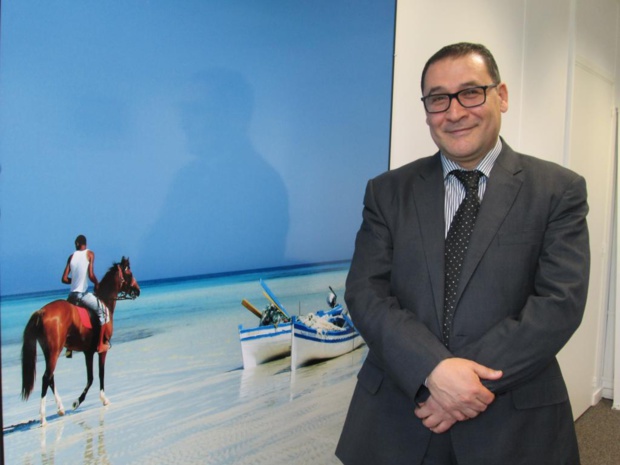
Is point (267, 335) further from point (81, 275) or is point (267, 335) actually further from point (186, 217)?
point (81, 275)

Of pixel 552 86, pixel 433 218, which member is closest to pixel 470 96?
pixel 433 218

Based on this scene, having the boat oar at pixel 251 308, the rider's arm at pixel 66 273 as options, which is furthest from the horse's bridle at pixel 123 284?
the boat oar at pixel 251 308

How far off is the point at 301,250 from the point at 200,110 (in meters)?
0.62

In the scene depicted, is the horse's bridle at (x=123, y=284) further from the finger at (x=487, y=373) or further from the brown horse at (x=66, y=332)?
the finger at (x=487, y=373)

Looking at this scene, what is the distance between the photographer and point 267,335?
1.85 m

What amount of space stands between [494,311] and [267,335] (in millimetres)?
772

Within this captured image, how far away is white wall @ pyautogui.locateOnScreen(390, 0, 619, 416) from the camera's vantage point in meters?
2.39

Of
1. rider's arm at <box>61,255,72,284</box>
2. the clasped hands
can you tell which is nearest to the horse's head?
rider's arm at <box>61,255,72,284</box>

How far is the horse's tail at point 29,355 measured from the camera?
1.27 metres

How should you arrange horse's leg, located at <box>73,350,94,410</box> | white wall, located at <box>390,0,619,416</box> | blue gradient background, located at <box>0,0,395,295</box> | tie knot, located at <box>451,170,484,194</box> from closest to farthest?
blue gradient background, located at <box>0,0,395,295</box>, horse's leg, located at <box>73,350,94,410</box>, tie knot, located at <box>451,170,484,194</box>, white wall, located at <box>390,0,619,416</box>

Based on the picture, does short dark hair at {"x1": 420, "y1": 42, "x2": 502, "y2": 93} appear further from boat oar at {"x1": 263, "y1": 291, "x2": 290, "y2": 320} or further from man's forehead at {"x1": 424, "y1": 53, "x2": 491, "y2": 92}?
boat oar at {"x1": 263, "y1": 291, "x2": 290, "y2": 320}

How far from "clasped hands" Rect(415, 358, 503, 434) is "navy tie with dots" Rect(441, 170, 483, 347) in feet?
0.35

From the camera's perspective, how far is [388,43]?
7.23ft

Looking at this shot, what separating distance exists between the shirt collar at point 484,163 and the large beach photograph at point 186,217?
0.55 metres
